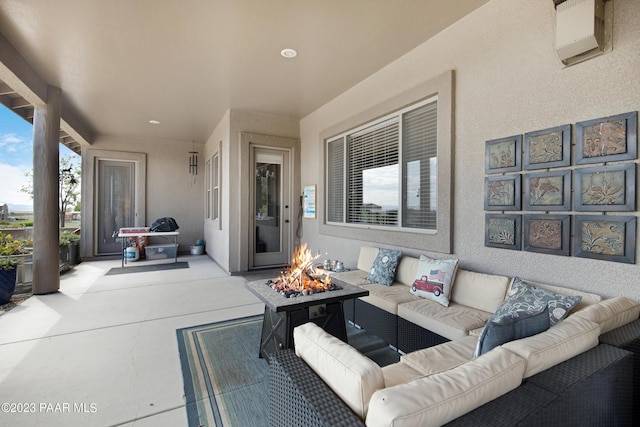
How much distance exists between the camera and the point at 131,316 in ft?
11.7

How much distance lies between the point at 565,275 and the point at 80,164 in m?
9.88

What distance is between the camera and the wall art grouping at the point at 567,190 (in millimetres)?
1956

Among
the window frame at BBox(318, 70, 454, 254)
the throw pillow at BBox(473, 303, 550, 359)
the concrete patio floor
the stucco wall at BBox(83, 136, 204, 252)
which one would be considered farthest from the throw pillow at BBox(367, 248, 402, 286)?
the stucco wall at BBox(83, 136, 204, 252)

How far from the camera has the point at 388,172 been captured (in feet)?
13.2

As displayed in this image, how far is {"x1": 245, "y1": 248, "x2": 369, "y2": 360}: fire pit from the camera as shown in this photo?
7.63 feet

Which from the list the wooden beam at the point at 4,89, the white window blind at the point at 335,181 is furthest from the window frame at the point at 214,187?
the wooden beam at the point at 4,89

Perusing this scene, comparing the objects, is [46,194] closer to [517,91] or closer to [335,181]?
[335,181]

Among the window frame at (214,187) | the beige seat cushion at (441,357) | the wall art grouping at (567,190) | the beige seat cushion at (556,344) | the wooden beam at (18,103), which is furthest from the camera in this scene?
the window frame at (214,187)

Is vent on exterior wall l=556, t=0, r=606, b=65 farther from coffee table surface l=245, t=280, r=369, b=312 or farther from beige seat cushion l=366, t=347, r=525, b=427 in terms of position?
coffee table surface l=245, t=280, r=369, b=312

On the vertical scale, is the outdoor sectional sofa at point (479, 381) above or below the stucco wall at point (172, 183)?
below

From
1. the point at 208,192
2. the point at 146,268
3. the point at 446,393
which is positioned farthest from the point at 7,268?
the point at 446,393

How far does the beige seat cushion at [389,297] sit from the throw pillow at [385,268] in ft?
0.38

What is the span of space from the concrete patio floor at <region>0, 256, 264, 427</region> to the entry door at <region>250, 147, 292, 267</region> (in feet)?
4.03

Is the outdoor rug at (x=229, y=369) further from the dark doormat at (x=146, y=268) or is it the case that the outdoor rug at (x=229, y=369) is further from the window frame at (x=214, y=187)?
the window frame at (x=214, y=187)
